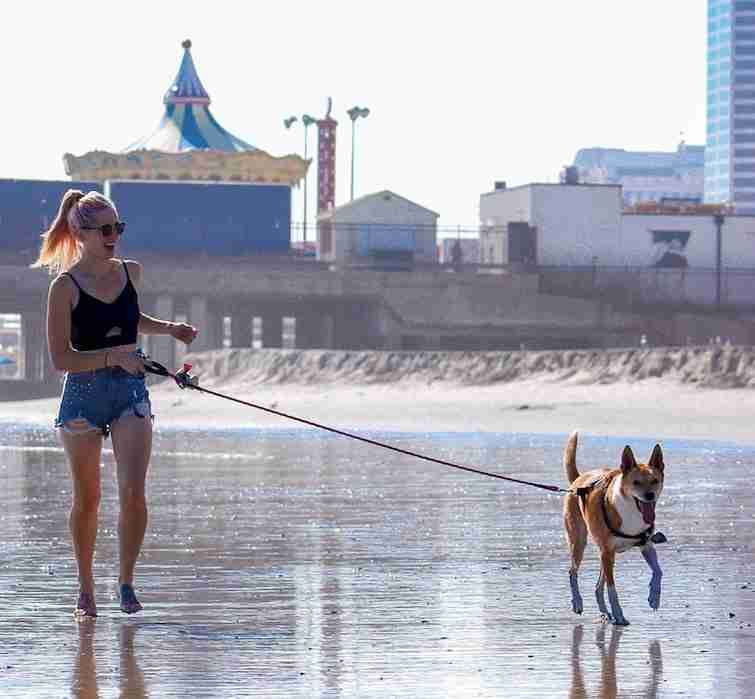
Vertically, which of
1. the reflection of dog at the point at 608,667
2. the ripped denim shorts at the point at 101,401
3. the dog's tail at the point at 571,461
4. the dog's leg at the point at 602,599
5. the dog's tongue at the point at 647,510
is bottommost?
the reflection of dog at the point at 608,667

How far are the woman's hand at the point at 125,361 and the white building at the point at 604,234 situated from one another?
253 ft

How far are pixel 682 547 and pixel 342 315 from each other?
67.6 m

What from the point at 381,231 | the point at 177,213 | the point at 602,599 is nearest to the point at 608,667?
the point at 602,599

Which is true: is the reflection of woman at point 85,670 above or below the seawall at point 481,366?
below

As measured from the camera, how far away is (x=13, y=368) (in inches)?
5492

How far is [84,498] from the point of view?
31.3 ft

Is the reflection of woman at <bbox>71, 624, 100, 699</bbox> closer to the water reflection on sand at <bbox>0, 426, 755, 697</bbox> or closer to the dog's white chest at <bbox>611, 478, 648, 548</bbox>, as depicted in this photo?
the water reflection on sand at <bbox>0, 426, 755, 697</bbox>

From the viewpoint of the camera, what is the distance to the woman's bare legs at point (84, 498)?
9406mm

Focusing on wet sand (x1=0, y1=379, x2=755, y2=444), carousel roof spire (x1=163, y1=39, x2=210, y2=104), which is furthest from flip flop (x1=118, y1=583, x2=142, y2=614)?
carousel roof spire (x1=163, y1=39, x2=210, y2=104)

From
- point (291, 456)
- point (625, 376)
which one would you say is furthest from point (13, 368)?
point (291, 456)

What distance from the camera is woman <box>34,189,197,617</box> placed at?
368 inches

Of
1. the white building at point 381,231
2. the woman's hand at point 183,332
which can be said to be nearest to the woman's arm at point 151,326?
the woman's hand at point 183,332

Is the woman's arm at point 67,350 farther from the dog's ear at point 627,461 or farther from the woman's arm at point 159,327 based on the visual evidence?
the dog's ear at point 627,461

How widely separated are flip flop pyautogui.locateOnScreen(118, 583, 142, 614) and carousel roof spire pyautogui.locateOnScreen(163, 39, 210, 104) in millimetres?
81398
